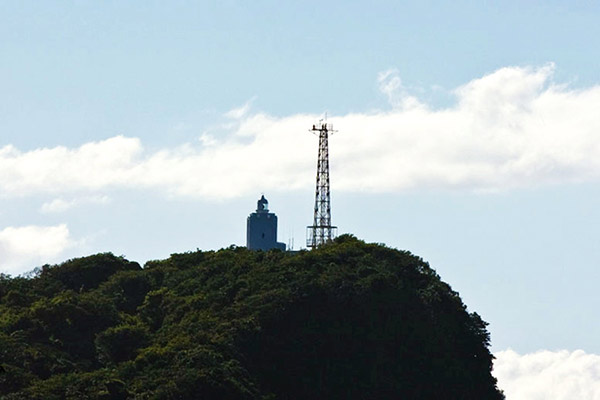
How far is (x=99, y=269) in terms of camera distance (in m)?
128

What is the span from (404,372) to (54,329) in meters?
31.3

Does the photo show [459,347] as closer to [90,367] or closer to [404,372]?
[404,372]

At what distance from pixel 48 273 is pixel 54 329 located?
2086cm

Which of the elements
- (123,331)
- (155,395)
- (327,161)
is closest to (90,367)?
(123,331)

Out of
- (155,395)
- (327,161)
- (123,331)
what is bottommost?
(155,395)

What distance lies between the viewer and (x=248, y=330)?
4215 inches

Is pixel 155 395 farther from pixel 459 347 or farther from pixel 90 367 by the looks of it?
pixel 459 347

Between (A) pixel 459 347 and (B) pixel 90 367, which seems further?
(A) pixel 459 347

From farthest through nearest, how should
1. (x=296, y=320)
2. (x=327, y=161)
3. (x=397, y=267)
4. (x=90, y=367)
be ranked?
(x=327, y=161) → (x=397, y=267) → (x=296, y=320) → (x=90, y=367)

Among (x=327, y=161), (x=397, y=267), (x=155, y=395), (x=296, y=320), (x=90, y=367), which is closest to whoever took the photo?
(x=155, y=395)

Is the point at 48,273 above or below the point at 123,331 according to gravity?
above

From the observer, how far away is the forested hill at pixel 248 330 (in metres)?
98.9

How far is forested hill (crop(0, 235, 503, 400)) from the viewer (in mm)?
98875

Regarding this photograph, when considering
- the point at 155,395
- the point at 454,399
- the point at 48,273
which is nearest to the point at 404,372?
the point at 454,399
